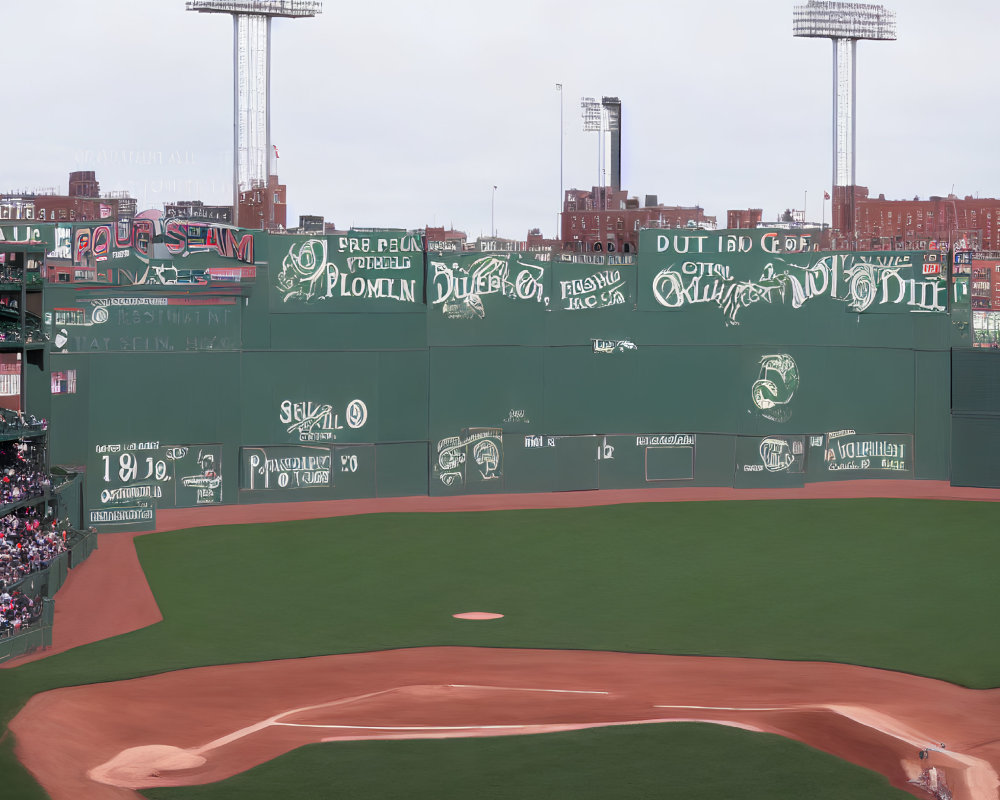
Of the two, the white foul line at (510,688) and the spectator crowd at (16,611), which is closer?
the white foul line at (510,688)

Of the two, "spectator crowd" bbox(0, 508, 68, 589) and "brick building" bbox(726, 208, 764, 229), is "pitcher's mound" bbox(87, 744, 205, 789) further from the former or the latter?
"brick building" bbox(726, 208, 764, 229)

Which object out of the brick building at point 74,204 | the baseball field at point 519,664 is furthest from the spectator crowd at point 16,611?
the brick building at point 74,204

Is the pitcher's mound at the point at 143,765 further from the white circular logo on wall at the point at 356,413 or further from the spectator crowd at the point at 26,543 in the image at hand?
the white circular logo on wall at the point at 356,413

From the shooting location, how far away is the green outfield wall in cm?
3791

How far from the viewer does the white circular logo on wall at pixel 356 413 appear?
4050cm

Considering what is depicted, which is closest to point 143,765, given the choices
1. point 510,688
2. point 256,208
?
point 510,688

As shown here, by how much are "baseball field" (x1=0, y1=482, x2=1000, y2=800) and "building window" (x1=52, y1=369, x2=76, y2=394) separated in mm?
4668

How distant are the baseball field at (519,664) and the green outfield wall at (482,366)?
10.3 ft

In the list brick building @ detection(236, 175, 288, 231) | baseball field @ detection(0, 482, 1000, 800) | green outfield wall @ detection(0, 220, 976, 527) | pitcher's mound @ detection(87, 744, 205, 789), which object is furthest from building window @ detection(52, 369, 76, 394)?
brick building @ detection(236, 175, 288, 231)

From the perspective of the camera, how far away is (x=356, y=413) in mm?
40594

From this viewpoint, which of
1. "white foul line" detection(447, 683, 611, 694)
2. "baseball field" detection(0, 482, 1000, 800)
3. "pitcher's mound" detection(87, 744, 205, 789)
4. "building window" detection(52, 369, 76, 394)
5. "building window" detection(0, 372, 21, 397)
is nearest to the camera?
"pitcher's mound" detection(87, 744, 205, 789)

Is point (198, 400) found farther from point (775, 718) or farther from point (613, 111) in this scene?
point (613, 111)

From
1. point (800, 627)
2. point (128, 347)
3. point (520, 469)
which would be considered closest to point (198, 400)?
point (128, 347)

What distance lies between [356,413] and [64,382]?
917 centimetres
